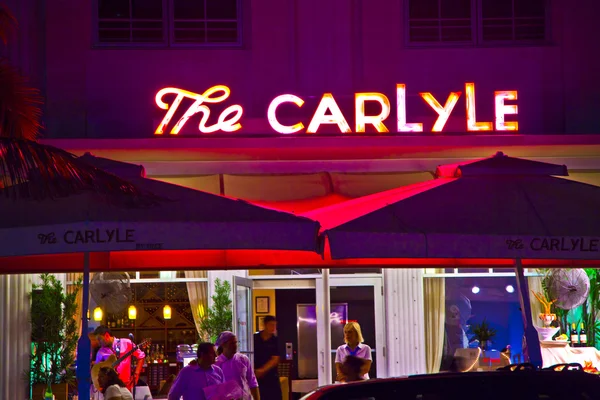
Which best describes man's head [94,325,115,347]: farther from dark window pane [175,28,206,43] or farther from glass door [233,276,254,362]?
dark window pane [175,28,206,43]

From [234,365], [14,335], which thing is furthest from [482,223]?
[14,335]

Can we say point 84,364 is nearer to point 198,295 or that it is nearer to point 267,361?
point 267,361

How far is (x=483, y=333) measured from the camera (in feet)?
50.1

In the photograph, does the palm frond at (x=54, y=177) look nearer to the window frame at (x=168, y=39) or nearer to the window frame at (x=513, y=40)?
the window frame at (x=168, y=39)

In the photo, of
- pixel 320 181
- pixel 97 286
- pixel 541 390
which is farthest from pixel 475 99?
pixel 541 390

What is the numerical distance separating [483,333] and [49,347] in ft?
21.9

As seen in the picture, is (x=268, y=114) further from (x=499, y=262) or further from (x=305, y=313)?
(x=305, y=313)

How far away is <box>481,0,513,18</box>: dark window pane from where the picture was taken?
15.0 meters

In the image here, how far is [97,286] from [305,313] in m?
7.38

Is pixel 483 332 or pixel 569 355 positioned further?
pixel 483 332

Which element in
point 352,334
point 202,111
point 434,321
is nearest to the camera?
point 352,334

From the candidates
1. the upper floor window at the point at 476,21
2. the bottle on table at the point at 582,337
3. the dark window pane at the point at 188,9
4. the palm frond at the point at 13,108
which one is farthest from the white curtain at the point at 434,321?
the palm frond at the point at 13,108

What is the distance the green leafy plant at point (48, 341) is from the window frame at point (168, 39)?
12.2 feet

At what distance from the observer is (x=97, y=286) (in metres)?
14.4
